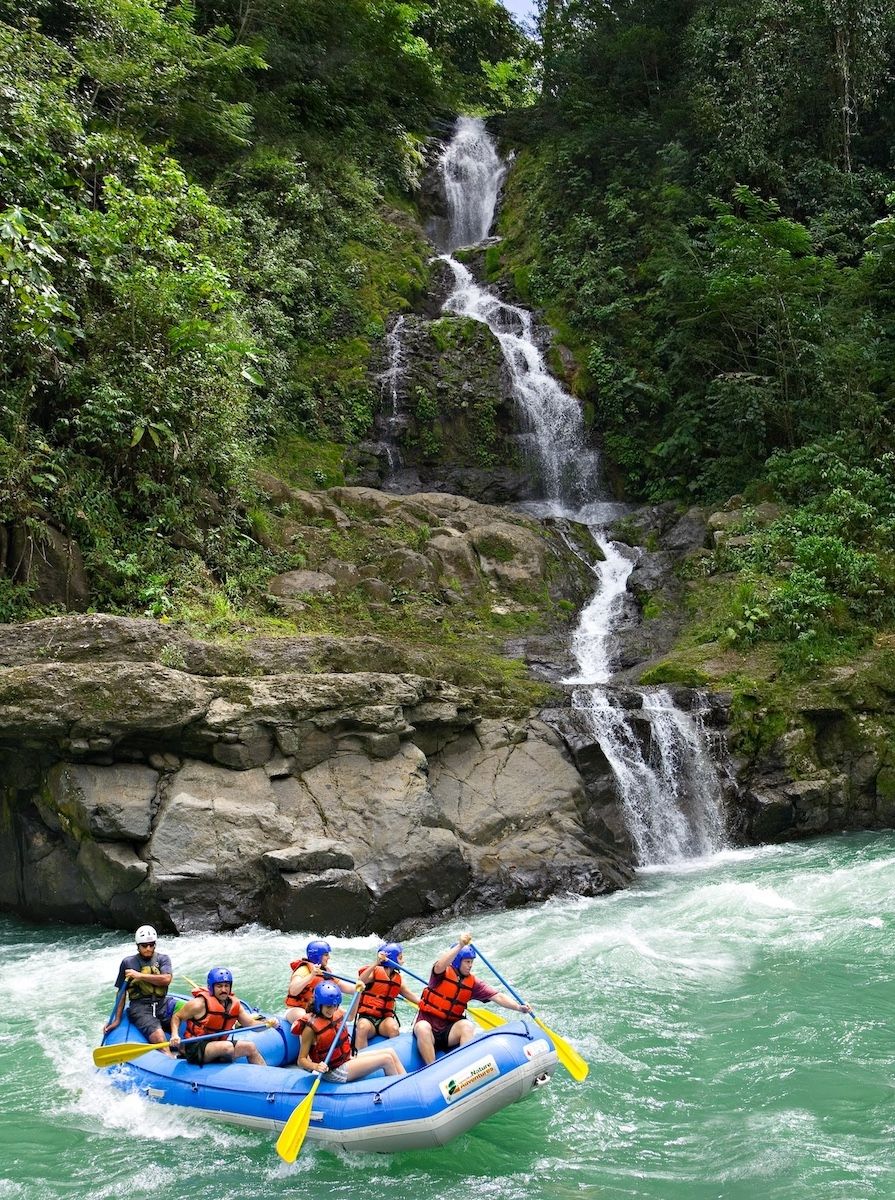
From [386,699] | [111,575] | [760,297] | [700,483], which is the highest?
[760,297]

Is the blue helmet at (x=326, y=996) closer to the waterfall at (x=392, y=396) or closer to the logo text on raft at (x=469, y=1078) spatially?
the logo text on raft at (x=469, y=1078)

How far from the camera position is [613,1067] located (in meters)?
6.71

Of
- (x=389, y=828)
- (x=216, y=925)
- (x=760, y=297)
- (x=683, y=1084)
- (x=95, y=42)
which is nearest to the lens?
(x=683, y=1084)

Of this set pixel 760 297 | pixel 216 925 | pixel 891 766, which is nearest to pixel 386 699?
pixel 216 925

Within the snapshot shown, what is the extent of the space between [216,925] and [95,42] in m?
15.1

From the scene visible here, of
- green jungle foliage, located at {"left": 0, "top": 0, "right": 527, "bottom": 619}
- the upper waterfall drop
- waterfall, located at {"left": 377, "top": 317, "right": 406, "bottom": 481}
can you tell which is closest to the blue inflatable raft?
green jungle foliage, located at {"left": 0, "top": 0, "right": 527, "bottom": 619}

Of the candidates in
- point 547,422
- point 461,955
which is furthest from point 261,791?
point 547,422

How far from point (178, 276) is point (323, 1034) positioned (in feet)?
35.6

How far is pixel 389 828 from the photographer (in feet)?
34.1

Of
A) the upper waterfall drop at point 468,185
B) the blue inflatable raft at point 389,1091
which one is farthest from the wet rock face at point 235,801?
the upper waterfall drop at point 468,185

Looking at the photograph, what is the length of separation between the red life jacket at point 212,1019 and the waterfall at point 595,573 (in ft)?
22.6

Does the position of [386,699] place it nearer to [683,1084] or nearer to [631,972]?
[631,972]

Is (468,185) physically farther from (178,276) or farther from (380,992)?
(380,992)

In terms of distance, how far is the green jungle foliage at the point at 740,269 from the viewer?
1580 centimetres
